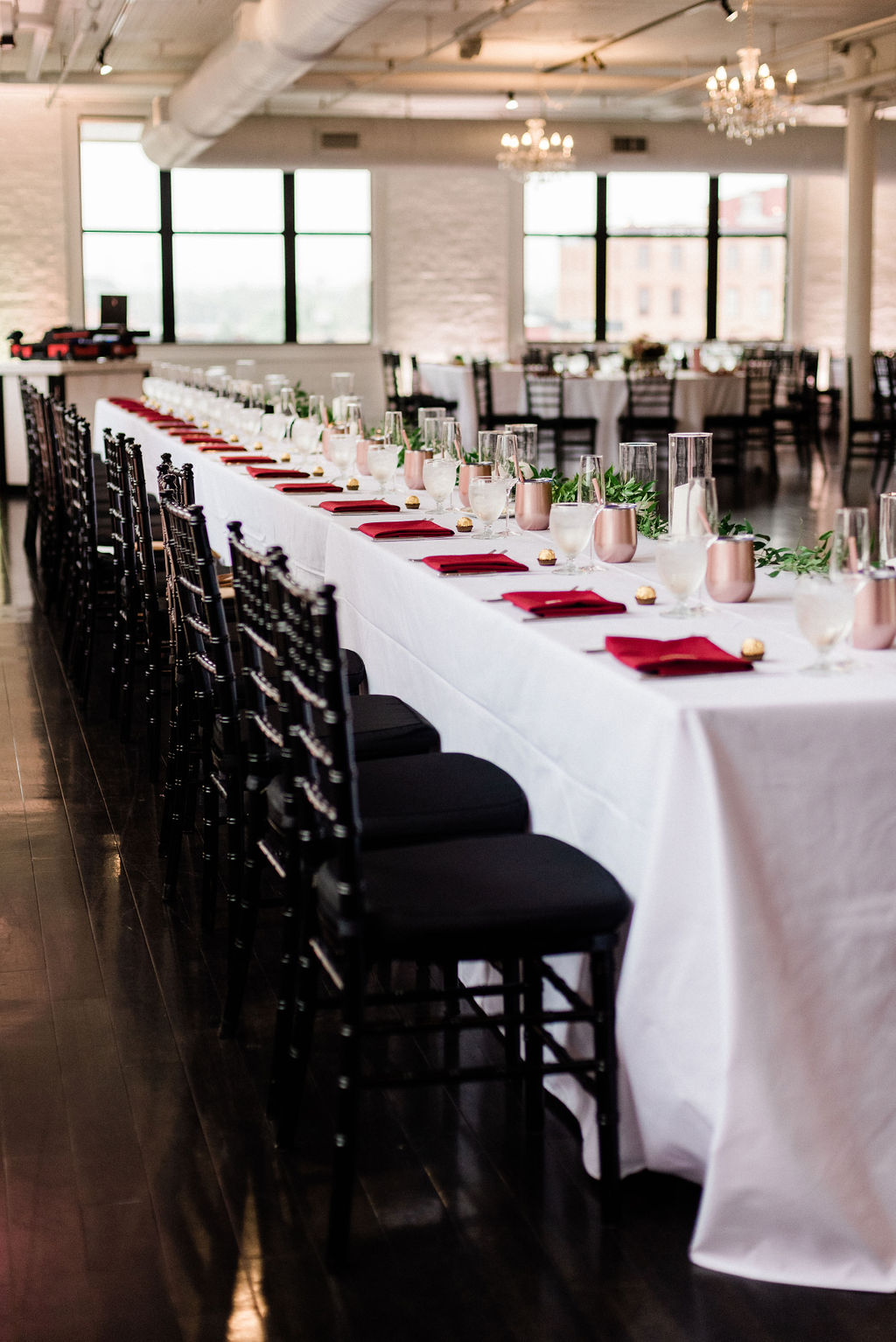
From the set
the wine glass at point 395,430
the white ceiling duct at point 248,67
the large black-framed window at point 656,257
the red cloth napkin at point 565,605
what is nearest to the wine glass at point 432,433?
the wine glass at point 395,430

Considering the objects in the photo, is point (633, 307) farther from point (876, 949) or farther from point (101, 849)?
point (876, 949)

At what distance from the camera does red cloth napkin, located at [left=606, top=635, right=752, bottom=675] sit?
2.22m

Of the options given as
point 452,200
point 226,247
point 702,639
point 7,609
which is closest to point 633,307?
point 452,200

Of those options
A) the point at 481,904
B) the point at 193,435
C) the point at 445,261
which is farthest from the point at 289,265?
the point at 481,904

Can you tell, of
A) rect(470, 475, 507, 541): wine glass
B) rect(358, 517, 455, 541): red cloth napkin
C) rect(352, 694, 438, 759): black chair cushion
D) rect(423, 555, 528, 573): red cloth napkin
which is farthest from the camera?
rect(358, 517, 455, 541): red cloth napkin

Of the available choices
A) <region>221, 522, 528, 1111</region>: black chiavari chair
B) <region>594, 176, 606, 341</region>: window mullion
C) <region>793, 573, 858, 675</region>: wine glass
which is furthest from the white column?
<region>793, 573, 858, 675</region>: wine glass

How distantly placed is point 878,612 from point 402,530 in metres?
1.66

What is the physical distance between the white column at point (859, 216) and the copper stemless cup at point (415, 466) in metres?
9.74

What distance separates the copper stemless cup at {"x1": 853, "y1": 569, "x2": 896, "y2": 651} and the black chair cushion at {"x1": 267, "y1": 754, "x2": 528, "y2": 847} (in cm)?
68

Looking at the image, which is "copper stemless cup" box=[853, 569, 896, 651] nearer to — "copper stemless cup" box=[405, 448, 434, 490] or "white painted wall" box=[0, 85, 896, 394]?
"copper stemless cup" box=[405, 448, 434, 490]

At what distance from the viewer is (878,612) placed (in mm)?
2336

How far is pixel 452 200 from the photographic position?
54.6 ft

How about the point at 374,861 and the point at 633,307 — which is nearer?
the point at 374,861

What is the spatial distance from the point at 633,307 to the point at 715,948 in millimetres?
16292
